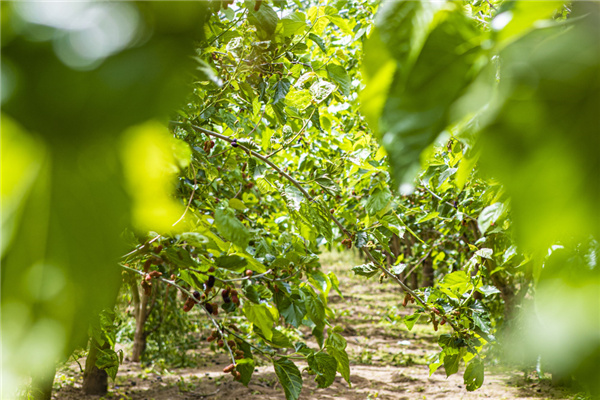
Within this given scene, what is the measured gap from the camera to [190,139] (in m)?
1.60

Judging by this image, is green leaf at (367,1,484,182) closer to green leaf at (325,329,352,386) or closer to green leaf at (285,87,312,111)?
green leaf at (325,329,352,386)

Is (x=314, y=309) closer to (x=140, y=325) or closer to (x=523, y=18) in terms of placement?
(x=523, y=18)

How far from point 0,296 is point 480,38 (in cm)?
20

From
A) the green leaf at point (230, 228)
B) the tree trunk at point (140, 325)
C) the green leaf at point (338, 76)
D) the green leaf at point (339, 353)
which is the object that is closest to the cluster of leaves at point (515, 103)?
the green leaf at point (230, 228)

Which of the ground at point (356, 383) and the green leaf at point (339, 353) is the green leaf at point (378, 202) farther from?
the ground at point (356, 383)

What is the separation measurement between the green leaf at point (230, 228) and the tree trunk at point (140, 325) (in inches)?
181

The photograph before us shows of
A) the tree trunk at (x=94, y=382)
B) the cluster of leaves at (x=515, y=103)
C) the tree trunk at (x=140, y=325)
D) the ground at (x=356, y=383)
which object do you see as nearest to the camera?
the cluster of leaves at (x=515, y=103)

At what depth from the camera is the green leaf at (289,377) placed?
116 centimetres

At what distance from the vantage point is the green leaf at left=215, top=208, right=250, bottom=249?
83 centimetres

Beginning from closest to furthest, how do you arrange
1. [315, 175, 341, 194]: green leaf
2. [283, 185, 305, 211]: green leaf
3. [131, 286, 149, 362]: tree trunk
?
1. [283, 185, 305, 211]: green leaf
2. [315, 175, 341, 194]: green leaf
3. [131, 286, 149, 362]: tree trunk

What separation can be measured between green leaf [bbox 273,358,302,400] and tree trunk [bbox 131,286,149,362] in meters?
4.21

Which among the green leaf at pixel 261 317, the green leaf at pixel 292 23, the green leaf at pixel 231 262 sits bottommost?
the green leaf at pixel 261 317

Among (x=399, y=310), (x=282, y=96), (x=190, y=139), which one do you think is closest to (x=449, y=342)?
(x=282, y=96)

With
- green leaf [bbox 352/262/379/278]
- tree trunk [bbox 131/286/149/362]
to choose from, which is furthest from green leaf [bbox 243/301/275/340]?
tree trunk [bbox 131/286/149/362]
